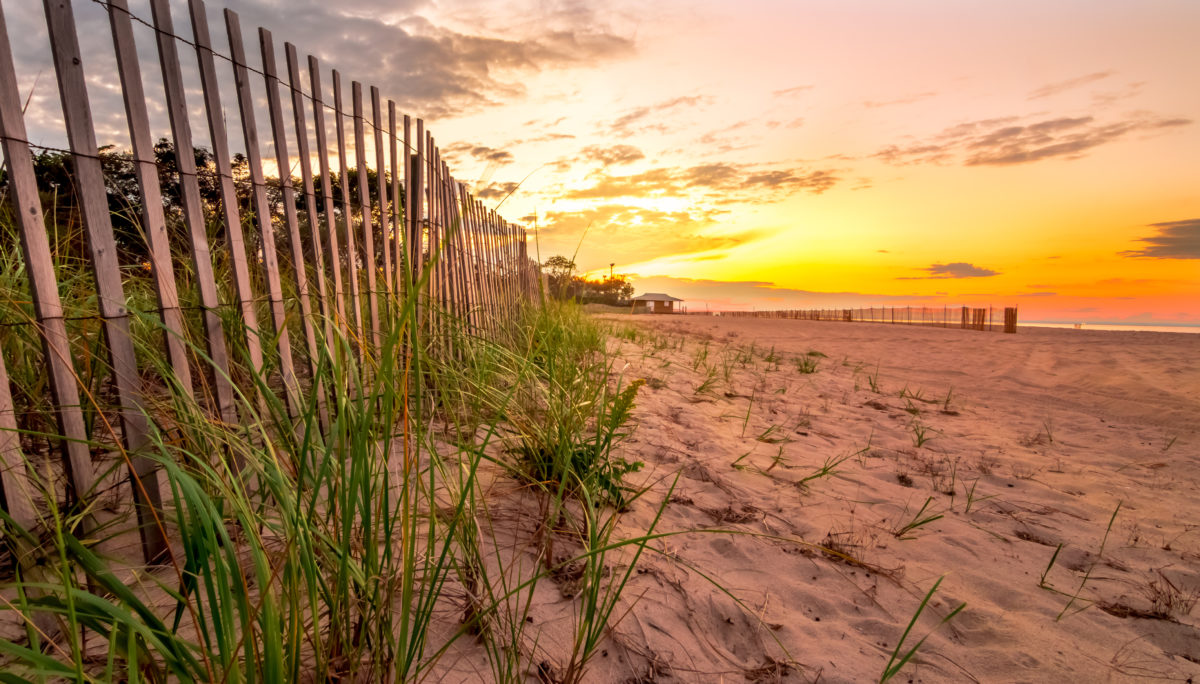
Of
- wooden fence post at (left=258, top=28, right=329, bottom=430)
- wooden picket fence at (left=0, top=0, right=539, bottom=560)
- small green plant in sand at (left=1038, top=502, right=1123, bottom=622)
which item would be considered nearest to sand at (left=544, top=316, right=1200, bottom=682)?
small green plant in sand at (left=1038, top=502, right=1123, bottom=622)

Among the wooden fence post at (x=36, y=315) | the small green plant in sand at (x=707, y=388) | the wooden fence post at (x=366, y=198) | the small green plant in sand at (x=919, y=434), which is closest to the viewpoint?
the wooden fence post at (x=36, y=315)

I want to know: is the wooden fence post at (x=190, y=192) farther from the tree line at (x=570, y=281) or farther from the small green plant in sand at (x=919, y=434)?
the small green plant in sand at (x=919, y=434)

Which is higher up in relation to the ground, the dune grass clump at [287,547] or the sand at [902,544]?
the dune grass clump at [287,547]

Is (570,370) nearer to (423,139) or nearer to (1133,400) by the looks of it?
(423,139)

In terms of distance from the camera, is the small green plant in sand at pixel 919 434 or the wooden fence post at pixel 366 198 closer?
the wooden fence post at pixel 366 198

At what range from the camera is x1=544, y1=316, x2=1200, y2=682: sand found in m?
1.70

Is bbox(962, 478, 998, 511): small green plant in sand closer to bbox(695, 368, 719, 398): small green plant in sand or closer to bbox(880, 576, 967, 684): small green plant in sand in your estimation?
bbox(880, 576, 967, 684): small green plant in sand

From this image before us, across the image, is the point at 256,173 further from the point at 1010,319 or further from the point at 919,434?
the point at 1010,319

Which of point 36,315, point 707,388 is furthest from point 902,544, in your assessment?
point 36,315

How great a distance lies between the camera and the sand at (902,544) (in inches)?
66.9

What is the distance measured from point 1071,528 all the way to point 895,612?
56.7 inches

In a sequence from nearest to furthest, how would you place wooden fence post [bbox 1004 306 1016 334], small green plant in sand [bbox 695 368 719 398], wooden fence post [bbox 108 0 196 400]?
1. wooden fence post [bbox 108 0 196 400]
2. small green plant in sand [bbox 695 368 719 398]
3. wooden fence post [bbox 1004 306 1016 334]

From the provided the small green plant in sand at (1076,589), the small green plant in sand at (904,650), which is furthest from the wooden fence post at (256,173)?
the small green plant in sand at (1076,589)

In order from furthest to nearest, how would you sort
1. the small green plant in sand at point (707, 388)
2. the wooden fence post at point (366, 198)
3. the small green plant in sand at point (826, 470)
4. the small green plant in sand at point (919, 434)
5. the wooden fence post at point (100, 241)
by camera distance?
the small green plant in sand at point (707, 388)
the small green plant in sand at point (919, 434)
the wooden fence post at point (366, 198)
the small green plant in sand at point (826, 470)
the wooden fence post at point (100, 241)
